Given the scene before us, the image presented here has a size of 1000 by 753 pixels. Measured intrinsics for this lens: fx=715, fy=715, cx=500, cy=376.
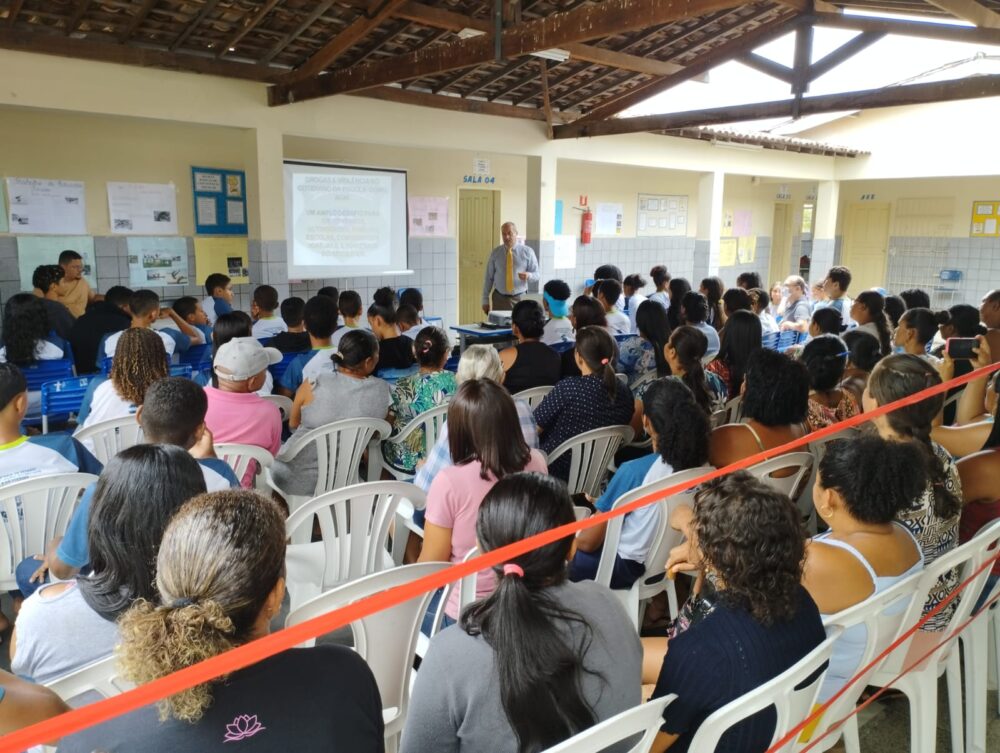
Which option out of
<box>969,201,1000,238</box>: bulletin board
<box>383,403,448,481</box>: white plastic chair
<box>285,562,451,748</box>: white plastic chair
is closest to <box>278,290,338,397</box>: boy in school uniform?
<box>383,403,448,481</box>: white plastic chair

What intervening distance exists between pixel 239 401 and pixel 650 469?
5.25 ft

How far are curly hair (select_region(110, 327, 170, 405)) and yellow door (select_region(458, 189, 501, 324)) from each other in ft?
20.5

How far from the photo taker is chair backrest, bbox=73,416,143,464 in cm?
278

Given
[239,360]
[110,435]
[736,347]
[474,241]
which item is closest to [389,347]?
[239,360]

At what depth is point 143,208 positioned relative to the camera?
20.6ft

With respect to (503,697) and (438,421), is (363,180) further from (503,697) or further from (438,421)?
(503,697)

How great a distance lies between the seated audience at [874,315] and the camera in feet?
15.7

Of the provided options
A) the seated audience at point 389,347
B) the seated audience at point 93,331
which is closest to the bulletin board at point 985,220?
the seated audience at point 389,347

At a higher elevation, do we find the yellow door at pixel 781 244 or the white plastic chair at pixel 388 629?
the yellow door at pixel 781 244

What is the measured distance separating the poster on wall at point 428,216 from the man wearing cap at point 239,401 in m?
5.68

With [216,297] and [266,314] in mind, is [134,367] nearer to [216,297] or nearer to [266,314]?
[266,314]

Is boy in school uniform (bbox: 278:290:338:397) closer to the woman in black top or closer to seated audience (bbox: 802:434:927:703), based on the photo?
the woman in black top

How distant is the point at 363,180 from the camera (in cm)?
746

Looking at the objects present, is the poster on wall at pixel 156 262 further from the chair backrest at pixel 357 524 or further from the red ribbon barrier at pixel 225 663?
the red ribbon barrier at pixel 225 663
